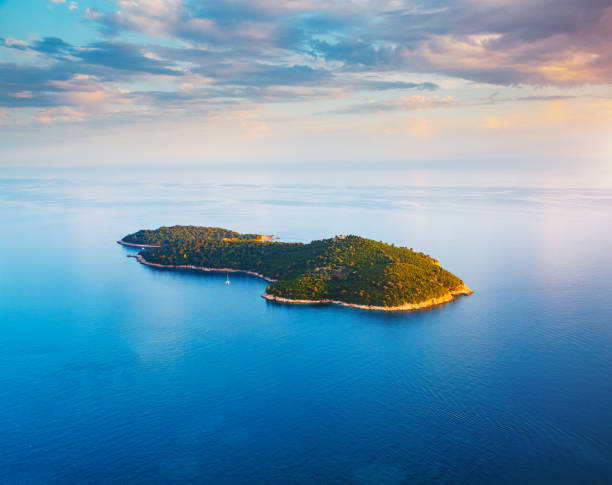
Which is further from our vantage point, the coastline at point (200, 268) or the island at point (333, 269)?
the coastline at point (200, 268)

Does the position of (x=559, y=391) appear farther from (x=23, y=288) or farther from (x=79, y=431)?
(x=23, y=288)

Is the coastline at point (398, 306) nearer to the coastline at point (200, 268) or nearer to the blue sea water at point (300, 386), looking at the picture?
the blue sea water at point (300, 386)

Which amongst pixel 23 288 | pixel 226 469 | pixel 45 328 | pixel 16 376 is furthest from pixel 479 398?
pixel 23 288

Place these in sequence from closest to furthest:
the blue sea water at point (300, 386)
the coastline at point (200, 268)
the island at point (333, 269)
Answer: the blue sea water at point (300, 386) < the island at point (333, 269) < the coastline at point (200, 268)

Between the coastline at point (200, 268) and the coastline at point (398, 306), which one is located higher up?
the coastline at point (398, 306)

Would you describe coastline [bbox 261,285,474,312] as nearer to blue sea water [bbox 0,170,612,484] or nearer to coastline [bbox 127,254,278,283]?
blue sea water [bbox 0,170,612,484]

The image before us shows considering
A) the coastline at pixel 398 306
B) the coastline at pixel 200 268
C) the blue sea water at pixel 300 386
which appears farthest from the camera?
the coastline at pixel 200 268

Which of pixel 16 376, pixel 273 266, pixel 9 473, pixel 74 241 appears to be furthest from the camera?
pixel 74 241

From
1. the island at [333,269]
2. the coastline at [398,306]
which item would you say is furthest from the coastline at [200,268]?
the coastline at [398,306]

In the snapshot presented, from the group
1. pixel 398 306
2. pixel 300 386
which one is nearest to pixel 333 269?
pixel 398 306
